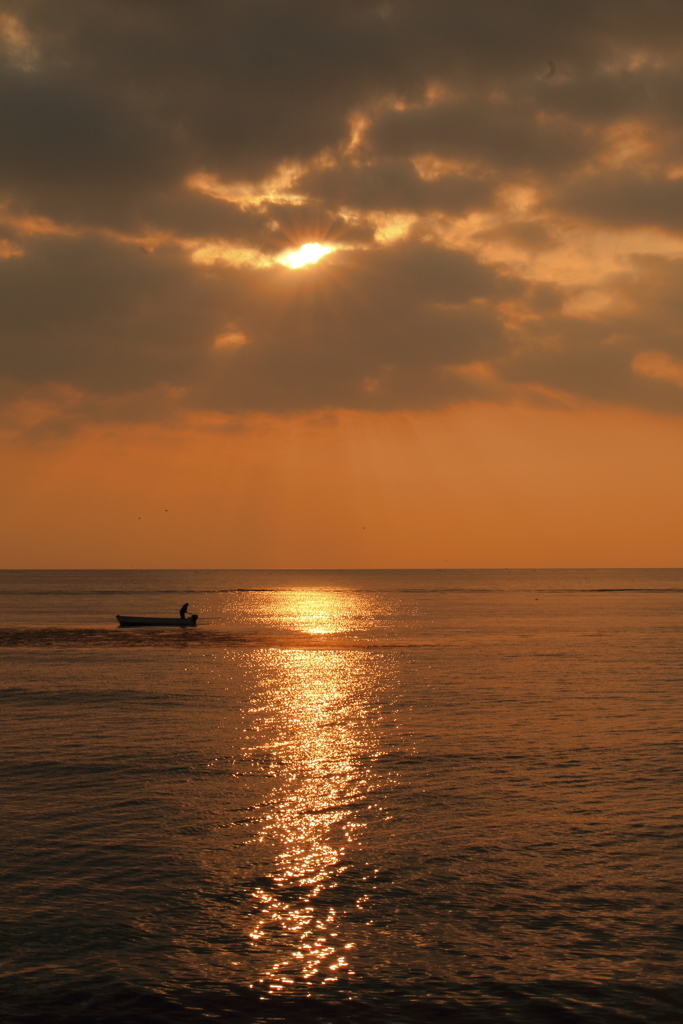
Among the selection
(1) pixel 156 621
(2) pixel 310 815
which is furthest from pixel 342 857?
(1) pixel 156 621

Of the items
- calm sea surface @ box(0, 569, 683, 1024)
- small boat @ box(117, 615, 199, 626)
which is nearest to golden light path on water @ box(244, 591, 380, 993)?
calm sea surface @ box(0, 569, 683, 1024)

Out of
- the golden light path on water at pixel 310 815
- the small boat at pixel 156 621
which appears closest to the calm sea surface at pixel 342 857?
the golden light path on water at pixel 310 815

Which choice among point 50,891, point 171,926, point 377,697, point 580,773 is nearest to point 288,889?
point 171,926

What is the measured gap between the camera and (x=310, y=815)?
20859 millimetres

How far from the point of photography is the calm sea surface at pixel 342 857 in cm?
1227

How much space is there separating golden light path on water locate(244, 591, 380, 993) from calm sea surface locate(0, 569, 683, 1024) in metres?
0.07

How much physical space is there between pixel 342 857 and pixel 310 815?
3.25m

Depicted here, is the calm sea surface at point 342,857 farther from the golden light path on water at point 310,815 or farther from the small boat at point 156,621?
the small boat at point 156,621

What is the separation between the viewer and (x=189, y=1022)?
1142 cm

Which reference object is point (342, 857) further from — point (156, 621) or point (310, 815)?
point (156, 621)

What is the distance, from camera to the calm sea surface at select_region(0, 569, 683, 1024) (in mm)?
12273

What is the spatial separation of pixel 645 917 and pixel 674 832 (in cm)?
515

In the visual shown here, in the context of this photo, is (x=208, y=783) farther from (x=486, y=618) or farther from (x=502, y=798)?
(x=486, y=618)

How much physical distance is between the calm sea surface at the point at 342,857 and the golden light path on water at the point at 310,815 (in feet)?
0.24
